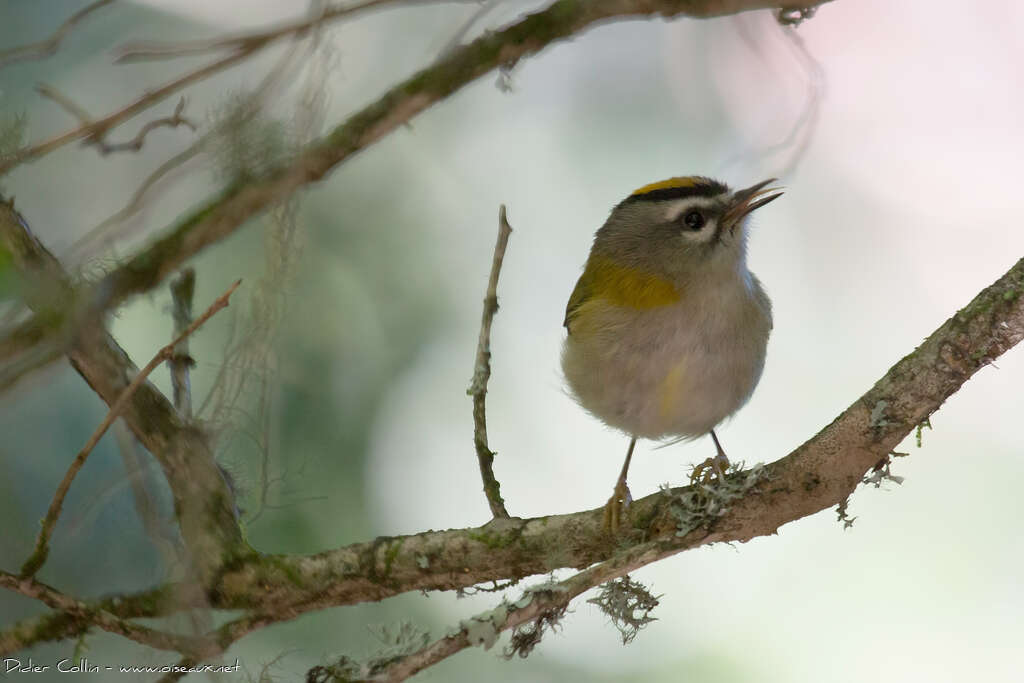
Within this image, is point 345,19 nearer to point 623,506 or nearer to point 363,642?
point 623,506

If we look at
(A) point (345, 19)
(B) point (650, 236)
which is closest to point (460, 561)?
(A) point (345, 19)

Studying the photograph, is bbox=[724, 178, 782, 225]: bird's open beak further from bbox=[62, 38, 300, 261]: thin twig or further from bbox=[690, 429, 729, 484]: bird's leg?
bbox=[62, 38, 300, 261]: thin twig

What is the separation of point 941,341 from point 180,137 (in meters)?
1.52

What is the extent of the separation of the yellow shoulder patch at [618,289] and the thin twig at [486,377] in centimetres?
52

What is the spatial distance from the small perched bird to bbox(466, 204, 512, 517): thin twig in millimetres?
286

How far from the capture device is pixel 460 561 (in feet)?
5.99

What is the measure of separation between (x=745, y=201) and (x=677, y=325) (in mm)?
401

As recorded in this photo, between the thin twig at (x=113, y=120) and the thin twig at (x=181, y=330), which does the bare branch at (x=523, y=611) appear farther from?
the thin twig at (x=113, y=120)

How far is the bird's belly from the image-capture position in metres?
2.32

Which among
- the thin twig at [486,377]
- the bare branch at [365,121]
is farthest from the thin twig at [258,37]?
the thin twig at [486,377]

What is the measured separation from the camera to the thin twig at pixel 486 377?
199 centimetres

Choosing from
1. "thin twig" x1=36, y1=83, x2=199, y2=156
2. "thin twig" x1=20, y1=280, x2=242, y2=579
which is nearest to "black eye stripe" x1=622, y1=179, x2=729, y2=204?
"thin twig" x1=36, y1=83, x2=199, y2=156

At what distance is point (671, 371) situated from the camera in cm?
232

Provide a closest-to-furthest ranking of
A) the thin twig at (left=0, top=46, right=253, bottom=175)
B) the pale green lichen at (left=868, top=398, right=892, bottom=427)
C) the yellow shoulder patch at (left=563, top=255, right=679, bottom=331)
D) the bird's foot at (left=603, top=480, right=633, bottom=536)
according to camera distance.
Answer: the thin twig at (left=0, top=46, right=253, bottom=175)
the pale green lichen at (left=868, top=398, right=892, bottom=427)
the bird's foot at (left=603, top=480, right=633, bottom=536)
the yellow shoulder patch at (left=563, top=255, right=679, bottom=331)
